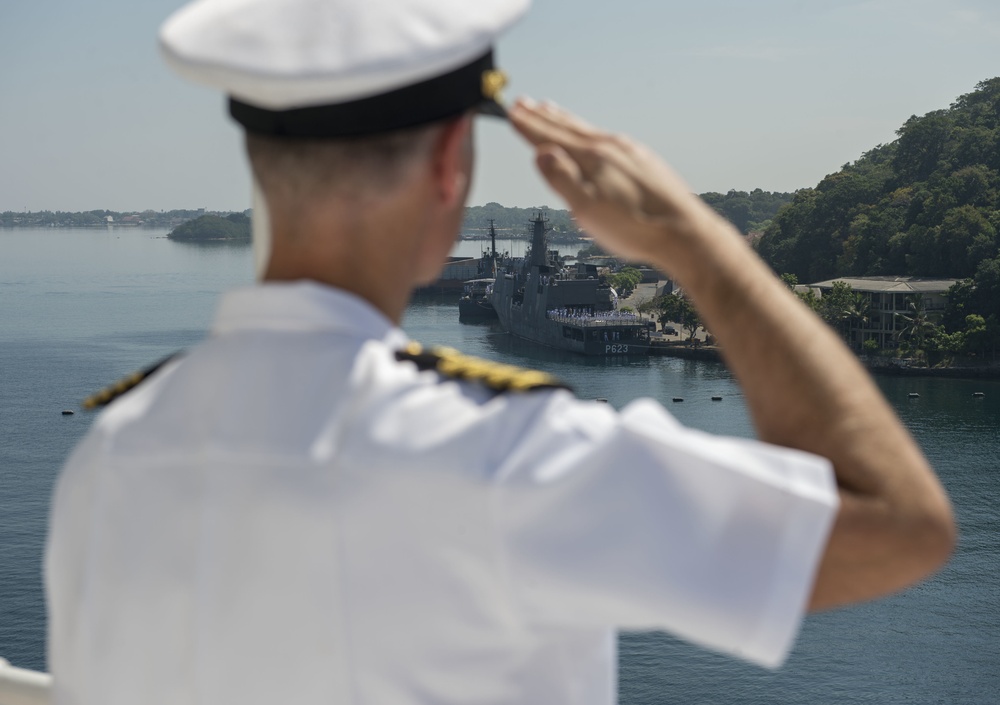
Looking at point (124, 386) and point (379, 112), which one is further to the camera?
point (124, 386)

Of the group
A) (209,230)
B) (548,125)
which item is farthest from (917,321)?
(209,230)

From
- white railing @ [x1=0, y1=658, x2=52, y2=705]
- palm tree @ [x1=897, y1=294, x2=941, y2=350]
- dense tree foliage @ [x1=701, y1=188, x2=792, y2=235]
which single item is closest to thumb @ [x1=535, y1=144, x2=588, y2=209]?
white railing @ [x1=0, y1=658, x2=52, y2=705]

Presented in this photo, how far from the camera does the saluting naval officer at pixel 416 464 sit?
74cm

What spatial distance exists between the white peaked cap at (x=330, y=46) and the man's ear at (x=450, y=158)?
41mm

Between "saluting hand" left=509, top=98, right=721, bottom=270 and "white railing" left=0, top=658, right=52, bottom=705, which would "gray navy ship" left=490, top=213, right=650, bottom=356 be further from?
"saluting hand" left=509, top=98, right=721, bottom=270

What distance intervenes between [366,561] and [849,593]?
320 mm

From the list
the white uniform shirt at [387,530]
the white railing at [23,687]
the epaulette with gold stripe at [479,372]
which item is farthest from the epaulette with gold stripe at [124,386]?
the white railing at [23,687]

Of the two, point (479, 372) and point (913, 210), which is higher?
point (913, 210)

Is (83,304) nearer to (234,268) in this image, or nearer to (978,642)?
(234,268)

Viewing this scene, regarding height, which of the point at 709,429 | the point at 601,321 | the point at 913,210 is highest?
the point at 913,210

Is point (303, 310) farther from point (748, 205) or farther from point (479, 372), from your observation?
point (748, 205)

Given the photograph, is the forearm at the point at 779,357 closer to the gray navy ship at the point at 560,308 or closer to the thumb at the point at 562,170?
the thumb at the point at 562,170

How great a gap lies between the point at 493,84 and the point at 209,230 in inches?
6002

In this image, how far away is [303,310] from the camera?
83 cm
